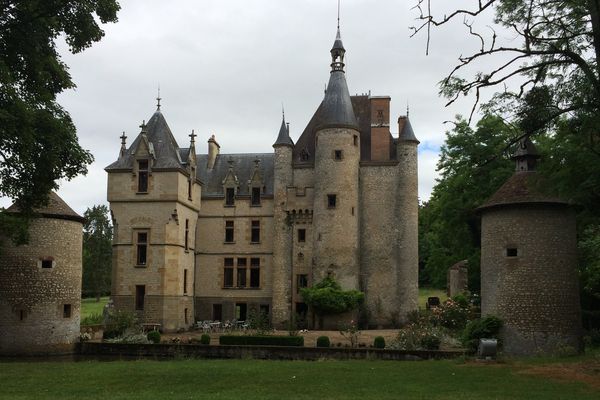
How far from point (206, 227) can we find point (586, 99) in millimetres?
27276

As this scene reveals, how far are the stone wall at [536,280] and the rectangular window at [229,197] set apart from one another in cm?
1961

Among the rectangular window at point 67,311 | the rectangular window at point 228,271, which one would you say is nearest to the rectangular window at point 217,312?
the rectangular window at point 228,271

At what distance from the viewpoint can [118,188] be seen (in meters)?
36.9

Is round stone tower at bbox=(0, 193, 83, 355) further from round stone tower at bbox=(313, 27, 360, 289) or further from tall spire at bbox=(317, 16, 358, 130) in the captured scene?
tall spire at bbox=(317, 16, 358, 130)

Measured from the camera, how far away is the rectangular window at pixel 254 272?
3947 cm

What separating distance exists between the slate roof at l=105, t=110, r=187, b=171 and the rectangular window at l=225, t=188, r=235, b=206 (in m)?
3.22

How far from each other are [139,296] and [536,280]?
2108 cm

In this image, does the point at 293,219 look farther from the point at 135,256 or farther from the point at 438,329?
the point at 438,329

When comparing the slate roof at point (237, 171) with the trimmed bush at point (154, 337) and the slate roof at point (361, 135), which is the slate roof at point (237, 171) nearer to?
the slate roof at point (361, 135)

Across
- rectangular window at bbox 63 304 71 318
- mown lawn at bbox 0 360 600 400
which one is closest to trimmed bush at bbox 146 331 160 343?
rectangular window at bbox 63 304 71 318

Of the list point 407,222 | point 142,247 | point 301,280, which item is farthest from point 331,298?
point 142,247

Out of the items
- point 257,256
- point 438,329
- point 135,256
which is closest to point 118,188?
point 135,256

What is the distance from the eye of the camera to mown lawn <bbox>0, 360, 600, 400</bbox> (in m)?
13.7

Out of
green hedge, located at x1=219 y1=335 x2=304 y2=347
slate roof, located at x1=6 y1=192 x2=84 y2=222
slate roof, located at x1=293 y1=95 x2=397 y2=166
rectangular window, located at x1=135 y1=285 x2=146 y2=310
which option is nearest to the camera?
green hedge, located at x1=219 y1=335 x2=304 y2=347
